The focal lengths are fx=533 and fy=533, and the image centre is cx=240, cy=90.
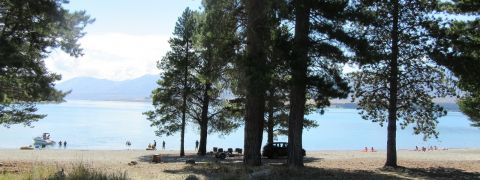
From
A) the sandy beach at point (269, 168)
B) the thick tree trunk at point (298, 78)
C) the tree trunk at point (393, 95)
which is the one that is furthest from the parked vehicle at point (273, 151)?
the thick tree trunk at point (298, 78)

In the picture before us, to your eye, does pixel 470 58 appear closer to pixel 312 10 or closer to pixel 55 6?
pixel 312 10

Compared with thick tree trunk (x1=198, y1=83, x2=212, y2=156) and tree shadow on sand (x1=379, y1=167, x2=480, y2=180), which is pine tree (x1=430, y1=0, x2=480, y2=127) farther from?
thick tree trunk (x1=198, y1=83, x2=212, y2=156)

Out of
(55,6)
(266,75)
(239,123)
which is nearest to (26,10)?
(55,6)

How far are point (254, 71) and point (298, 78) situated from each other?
1.84 meters

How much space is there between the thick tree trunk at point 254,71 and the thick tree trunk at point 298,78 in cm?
125

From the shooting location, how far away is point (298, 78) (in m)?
20.0

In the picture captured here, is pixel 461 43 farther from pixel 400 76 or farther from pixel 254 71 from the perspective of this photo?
pixel 254 71

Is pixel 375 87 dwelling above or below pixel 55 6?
below

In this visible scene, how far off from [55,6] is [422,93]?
1693 centimetres

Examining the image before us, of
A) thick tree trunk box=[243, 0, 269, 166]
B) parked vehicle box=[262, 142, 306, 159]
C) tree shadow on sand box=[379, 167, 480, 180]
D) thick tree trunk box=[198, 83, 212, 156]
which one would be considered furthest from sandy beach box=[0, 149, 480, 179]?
thick tree trunk box=[198, 83, 212, 156]

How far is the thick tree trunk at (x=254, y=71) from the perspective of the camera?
765 inches

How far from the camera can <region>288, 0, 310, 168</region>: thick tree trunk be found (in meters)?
19.9

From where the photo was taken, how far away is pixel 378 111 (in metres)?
26.2

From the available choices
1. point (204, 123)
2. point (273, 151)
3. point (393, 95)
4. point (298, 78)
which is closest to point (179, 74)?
point (204, 123)
